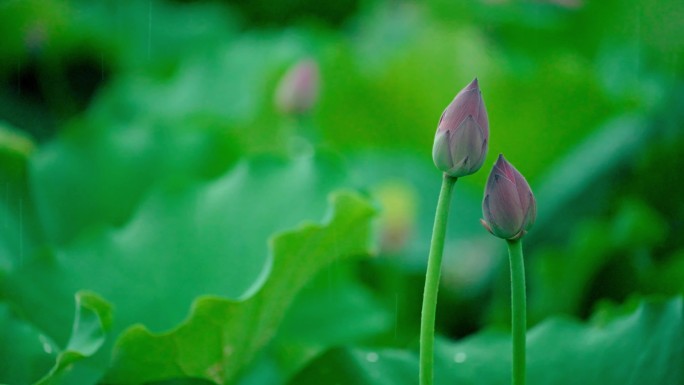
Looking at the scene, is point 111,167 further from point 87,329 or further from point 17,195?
point 87,329

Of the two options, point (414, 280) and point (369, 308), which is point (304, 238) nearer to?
point (369, 308)

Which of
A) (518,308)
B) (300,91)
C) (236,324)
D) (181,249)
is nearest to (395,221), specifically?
(300,91)

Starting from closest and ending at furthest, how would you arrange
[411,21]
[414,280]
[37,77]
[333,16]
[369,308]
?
[369,308], [414,280], [37,77], [411,21], [333,16]

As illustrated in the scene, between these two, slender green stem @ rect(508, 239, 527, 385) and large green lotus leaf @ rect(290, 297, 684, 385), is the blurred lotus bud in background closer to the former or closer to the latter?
large green lotus leaf @ rect(290, 297, 684, 385)

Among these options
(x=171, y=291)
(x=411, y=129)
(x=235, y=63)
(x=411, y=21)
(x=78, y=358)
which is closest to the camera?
(x=78, y=358)

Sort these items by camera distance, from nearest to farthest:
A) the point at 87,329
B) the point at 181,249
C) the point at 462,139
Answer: the point at 462,139, the point at 87,329, the point at 181,249

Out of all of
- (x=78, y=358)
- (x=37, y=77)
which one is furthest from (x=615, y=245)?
(x=37, y=77)

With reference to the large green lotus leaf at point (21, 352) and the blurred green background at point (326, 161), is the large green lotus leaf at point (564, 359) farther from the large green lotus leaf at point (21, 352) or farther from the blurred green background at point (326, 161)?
the large green lotus leaf at point (21, 352)
